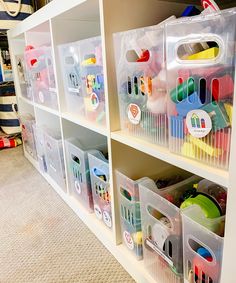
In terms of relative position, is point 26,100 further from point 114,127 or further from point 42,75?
point 114,127

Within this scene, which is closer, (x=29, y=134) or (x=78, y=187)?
(x=78, y=187)

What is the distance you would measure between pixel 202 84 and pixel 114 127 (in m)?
0.35

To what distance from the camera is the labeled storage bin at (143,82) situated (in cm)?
59

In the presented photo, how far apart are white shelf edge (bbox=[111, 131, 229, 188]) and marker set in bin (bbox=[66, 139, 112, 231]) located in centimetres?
18

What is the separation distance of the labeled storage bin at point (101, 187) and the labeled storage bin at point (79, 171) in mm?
39

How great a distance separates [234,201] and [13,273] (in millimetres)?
Result: 759

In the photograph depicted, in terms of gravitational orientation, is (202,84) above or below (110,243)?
above

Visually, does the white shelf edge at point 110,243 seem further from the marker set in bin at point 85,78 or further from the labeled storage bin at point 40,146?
the marker set in bin at point 85,78

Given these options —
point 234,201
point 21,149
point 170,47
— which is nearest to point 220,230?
point 234,201

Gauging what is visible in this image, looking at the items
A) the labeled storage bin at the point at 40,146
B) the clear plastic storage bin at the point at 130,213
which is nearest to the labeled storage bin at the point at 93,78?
the clear plastic storage bin at the point at 130,213

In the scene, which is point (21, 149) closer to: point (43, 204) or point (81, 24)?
point (43, 204)

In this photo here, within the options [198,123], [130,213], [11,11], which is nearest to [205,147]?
[198,123]

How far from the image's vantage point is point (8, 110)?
2143 mm

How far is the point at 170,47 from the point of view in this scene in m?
0.52
